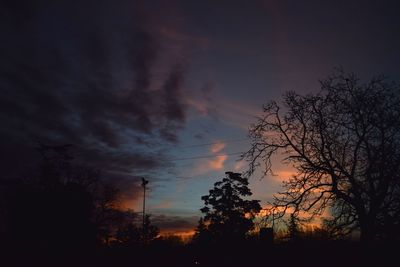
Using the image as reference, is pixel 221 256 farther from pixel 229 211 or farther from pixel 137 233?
pixel 137 233

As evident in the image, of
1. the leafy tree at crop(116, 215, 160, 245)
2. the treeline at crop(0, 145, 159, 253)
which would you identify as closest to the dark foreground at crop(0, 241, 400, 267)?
the treeline at crop(0, 145, 159, 253)

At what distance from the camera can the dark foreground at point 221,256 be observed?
2327 cm

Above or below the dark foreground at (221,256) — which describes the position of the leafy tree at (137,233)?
above

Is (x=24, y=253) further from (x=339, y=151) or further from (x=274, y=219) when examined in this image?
(x=339, y=151)

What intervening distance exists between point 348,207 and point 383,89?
233 inches

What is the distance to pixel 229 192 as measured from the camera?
59.6 m

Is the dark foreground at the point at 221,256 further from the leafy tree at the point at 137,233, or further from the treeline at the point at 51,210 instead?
the leafy tree at the point at 137,233

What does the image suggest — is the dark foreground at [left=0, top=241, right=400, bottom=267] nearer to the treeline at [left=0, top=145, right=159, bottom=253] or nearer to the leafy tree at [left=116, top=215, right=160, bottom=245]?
the treeline at [left=0, top=145, right=159, bottom=253]

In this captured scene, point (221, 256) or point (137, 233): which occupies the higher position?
point (137, 233)

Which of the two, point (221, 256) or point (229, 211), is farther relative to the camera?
point (229, 211)

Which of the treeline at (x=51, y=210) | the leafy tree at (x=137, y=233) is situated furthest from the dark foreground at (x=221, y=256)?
the leafy tree at (x=137, y=233)

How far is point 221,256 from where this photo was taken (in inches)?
1267

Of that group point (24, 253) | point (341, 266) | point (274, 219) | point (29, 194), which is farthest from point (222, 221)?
point (274, 219)

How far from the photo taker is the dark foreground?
23266mm
